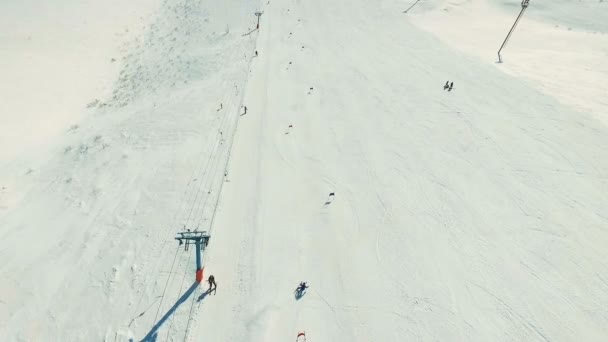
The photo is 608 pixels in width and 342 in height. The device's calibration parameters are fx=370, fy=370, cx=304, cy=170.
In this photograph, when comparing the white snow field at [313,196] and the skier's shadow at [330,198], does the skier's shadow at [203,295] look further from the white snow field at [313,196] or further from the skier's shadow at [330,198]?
the skier's shadow at [330,198]

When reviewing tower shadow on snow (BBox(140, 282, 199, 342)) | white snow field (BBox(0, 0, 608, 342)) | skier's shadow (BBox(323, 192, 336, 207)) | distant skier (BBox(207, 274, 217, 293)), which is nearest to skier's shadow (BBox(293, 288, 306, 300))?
white snow field (BBox(0, 0, 608, 342))

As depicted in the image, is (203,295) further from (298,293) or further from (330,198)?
(330,198)

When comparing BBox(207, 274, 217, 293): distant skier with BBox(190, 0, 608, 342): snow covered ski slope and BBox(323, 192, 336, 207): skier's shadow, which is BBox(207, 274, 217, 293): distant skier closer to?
BBox(190, 0, 608, 342): snow covered ski slope

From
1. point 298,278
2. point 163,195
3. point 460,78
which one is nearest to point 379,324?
point 298,278

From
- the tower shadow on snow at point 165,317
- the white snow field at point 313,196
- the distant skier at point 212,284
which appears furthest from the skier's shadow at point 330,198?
the tower shadow on snow at point 165,317

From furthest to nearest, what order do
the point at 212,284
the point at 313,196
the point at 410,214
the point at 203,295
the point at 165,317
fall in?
the point at 313,196, the point at 410,214, the point at 212,284, the point at 203,295, the point at 165,317

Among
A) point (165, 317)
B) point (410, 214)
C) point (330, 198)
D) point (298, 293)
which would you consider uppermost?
point (330, 198)

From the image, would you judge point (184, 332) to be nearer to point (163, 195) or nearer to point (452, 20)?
point (163, 195)

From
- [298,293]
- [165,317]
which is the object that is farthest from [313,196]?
[165,317]
